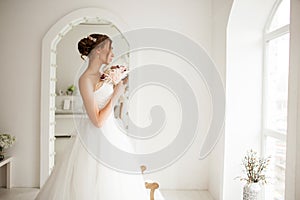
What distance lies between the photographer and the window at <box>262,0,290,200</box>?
3322 mm

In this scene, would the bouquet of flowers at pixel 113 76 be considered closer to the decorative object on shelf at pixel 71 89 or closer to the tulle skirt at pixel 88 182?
the tulle skirt at pixel 88 182

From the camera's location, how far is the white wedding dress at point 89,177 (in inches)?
104

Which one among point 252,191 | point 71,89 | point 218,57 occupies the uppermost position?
point 218,57

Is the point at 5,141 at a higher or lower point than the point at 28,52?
lower

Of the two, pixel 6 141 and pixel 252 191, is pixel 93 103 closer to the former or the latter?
pixel 252 191

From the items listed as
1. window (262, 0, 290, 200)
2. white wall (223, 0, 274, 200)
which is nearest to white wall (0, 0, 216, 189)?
white wall (223, 0, 274, 200)

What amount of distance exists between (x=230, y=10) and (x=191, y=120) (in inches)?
64.3

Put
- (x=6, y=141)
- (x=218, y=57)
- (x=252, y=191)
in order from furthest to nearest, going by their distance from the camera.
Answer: (x=6, y=141) < (x=218, y=57) < (x=252, y=191)

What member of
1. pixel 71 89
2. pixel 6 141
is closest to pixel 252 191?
pixel 6 141

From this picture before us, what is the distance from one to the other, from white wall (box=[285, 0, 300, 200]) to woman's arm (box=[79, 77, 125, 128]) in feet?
4.25

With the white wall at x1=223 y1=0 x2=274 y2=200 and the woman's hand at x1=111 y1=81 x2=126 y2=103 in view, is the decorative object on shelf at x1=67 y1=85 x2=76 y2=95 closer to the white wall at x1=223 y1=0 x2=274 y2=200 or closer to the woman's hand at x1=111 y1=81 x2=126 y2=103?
the white wall at x1=223 y1=0 x2=274 y2=200

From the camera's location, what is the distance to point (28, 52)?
470 centimetres

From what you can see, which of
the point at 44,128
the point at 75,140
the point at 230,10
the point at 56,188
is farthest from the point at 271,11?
the point at 44,128

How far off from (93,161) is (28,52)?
2.60m
